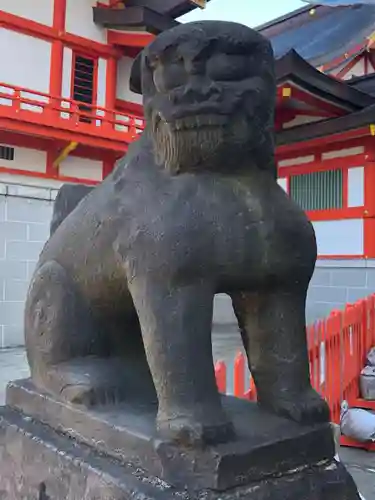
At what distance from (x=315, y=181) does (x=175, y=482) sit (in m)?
6.64

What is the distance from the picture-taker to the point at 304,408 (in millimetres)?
894

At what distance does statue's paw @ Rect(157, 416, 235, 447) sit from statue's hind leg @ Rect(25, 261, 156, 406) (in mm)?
215

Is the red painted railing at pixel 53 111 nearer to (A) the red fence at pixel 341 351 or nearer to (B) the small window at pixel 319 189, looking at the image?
(B) the small window at pixel 319 189

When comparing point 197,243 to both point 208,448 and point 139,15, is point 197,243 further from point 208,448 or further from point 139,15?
point 139,15

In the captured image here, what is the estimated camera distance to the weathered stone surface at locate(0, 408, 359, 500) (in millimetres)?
800

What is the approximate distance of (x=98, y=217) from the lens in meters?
0.96

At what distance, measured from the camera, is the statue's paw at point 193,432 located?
0.78 m

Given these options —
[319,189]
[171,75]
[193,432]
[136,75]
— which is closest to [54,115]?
[319,189]

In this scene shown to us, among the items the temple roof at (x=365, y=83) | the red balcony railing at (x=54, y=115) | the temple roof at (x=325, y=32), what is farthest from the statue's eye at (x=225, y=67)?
the temple roof at (x=325, y=32)

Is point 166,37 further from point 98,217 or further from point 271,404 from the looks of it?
point 271,404

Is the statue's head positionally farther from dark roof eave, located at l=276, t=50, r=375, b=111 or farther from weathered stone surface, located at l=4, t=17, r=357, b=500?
dark roof eave, located at l=276, t=50, r=375, b=111

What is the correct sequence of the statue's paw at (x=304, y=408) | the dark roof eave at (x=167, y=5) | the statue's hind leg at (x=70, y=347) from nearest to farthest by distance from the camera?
the statue's paw at (x=304, y=408) → the statue's hind leg at (x=70, y=347) → the dark roof eave at (x=167, y=5)

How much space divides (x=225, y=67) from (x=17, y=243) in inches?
211

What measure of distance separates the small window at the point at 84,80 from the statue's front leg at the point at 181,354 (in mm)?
6338
